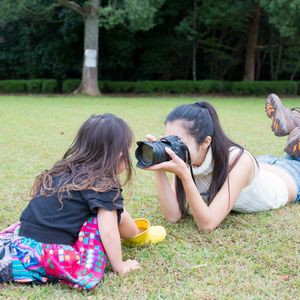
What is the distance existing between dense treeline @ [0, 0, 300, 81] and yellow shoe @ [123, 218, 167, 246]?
704 inches

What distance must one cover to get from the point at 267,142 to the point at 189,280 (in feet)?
15.4

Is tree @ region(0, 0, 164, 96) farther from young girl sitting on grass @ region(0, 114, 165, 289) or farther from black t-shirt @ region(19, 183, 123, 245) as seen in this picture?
black t-shirt @ region(19, 183, 123, 245)

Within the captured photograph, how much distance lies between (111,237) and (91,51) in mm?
16683

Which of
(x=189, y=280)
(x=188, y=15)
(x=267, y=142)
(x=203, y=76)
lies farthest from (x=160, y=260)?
(x=203, y=76)

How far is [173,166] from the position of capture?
8.05 ft

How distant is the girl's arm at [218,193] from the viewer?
8.34 ft

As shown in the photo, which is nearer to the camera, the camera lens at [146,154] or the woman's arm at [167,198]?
the camera lens at [146,154]

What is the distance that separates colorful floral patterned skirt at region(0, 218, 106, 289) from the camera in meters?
2.10

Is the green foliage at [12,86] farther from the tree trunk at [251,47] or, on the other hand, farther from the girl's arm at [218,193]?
the girl's arm at [218,193]

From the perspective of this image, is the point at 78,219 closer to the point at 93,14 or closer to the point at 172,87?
the point at 93,14

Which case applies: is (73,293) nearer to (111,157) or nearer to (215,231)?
(111,157)

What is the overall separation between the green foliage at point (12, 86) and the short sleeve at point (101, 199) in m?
18.3

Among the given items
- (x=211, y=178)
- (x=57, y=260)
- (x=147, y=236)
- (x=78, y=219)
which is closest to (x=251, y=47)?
(x=211, y=178)

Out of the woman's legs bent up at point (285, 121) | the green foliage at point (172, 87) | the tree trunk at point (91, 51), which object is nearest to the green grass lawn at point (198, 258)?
the woman's legs bent up at point (285, 121)
